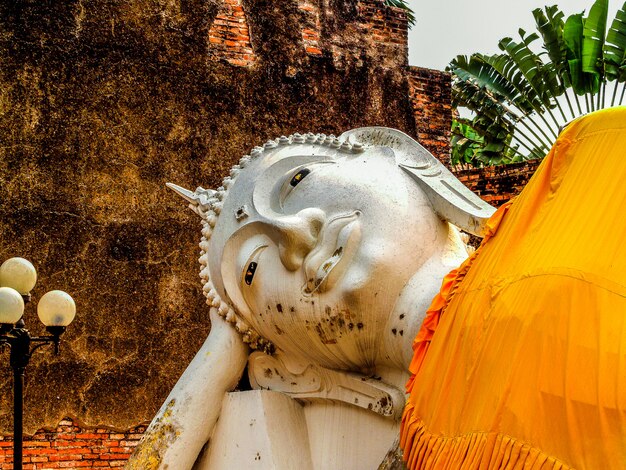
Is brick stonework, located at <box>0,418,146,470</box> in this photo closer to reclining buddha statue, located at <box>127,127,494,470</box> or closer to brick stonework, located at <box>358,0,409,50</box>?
brick stonework, located at <box>358,0,409,50</box>

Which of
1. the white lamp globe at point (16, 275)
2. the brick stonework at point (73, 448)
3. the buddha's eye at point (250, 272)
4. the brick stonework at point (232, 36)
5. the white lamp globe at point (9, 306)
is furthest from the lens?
the brick stonework at point (232, 36)

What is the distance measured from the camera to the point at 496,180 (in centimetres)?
1018

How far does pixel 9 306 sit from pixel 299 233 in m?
4.28

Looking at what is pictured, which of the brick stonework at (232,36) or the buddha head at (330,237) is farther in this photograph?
the brick stonework at (232,36)

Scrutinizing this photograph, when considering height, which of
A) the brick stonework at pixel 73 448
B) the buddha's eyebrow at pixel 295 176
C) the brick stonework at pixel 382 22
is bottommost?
the brick stonework at pixel 73 448

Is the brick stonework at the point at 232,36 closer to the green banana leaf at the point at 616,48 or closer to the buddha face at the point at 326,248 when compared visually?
the green banana leaf at the point at 616,48

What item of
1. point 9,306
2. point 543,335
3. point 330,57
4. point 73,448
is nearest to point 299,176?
point 543,335

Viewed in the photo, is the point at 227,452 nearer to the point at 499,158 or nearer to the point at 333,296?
the point at 333,296

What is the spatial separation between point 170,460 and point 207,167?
6481mm

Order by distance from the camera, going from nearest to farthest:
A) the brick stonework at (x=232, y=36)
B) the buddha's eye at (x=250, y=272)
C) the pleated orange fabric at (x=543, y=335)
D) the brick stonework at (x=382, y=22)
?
the pleated orange fabric at (x=543, y=335) < the buddha's eye at (x=250, y=272) < the brick stonework at (x=232, y=36) < the brick stonework at (x=382, y=22)

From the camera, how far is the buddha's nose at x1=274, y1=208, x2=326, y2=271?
3240 millimetres

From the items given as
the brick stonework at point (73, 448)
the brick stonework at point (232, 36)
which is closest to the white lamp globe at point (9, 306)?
the brick stonework at point (73, 448)

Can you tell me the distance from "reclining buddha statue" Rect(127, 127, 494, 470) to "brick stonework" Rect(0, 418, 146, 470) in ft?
18.5

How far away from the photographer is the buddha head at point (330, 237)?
316cm
